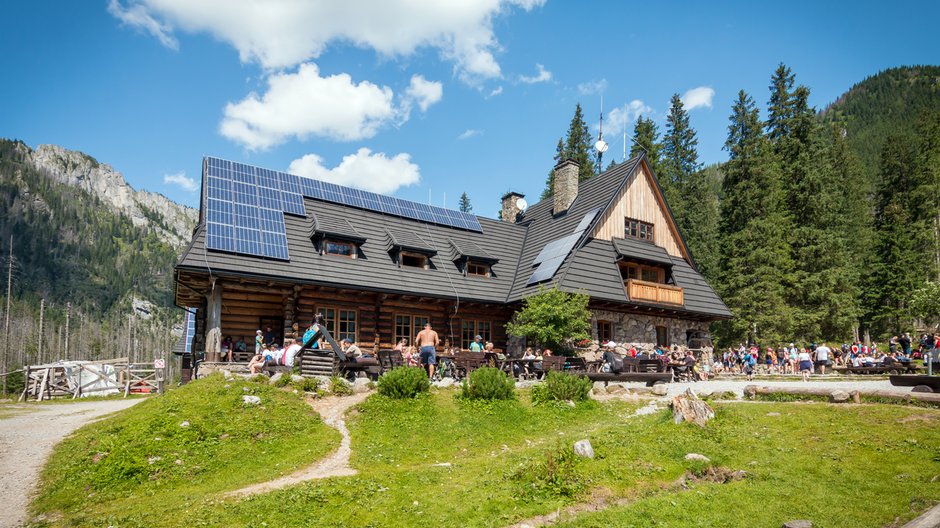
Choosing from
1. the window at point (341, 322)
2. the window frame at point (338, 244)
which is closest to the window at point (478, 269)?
the window frame at point (338, 244)

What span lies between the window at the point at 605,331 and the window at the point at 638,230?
4674 millimetres

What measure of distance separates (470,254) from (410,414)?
12799 mm

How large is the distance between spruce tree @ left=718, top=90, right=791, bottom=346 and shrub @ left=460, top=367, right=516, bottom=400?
28.0 metres

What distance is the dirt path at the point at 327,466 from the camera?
905 cm

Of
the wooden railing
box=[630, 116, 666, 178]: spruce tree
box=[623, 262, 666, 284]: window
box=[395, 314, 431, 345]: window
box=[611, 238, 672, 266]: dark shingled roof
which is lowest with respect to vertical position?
box=[395, 314, 431, 345]: window

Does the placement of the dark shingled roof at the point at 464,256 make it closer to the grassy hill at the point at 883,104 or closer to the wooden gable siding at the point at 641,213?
the wooden gable siding at the point at 641,213

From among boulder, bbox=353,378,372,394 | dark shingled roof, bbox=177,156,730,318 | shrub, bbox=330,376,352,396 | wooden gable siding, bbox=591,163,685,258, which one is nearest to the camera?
shrub, bbox=330,376,352,396

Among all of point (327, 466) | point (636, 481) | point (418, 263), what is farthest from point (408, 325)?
point (636, 481)

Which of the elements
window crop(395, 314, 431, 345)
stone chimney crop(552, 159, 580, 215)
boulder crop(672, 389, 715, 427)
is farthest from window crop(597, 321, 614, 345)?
boulder crop(672, 389, 715, 427)

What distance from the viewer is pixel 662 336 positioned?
2741 cm

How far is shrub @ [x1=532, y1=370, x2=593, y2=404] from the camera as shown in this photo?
14672mm

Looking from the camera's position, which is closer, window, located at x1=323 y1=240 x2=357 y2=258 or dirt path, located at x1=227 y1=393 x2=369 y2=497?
dirt path, located at x1=227 y1=393 x2=369 y2=497

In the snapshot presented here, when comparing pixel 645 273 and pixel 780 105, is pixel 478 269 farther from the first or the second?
pixel 780 105

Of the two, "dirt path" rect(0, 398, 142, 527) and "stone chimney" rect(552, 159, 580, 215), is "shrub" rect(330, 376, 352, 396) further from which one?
"stone chimney" rect(552, 159, 580, 215)
